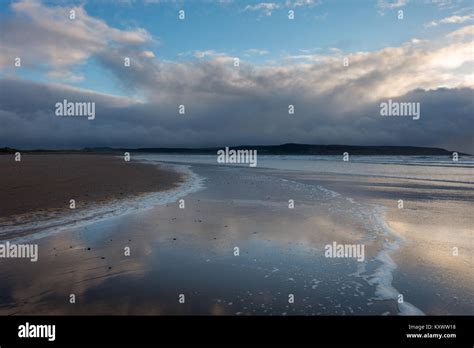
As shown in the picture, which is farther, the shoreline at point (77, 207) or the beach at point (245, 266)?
the shoreline at point (77, 207)

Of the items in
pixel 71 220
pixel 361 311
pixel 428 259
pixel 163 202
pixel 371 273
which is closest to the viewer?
pixel 361 311

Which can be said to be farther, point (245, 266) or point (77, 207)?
point (77, 207)

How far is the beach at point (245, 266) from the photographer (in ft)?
18.0

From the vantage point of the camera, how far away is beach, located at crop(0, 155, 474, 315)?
550cm

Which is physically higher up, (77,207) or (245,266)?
(77,207)

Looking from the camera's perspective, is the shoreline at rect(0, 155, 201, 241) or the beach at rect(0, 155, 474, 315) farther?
the shoreline at rect(0, 155, 201, 241)

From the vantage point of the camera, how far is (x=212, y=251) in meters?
8.32

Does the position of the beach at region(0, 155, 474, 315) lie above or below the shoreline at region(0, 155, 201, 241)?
below

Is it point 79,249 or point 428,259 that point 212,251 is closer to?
point 79,249

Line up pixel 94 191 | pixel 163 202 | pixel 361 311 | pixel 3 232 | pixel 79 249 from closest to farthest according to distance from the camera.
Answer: pixel 361 311 < pixel 79 249 < pixel 3 232 < pixel 163 202 < pixel 94 191

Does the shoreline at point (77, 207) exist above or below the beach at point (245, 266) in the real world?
above

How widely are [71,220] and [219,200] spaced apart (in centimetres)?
685

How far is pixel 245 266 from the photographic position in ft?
23.9

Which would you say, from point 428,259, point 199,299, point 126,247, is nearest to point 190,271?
point 199,299
